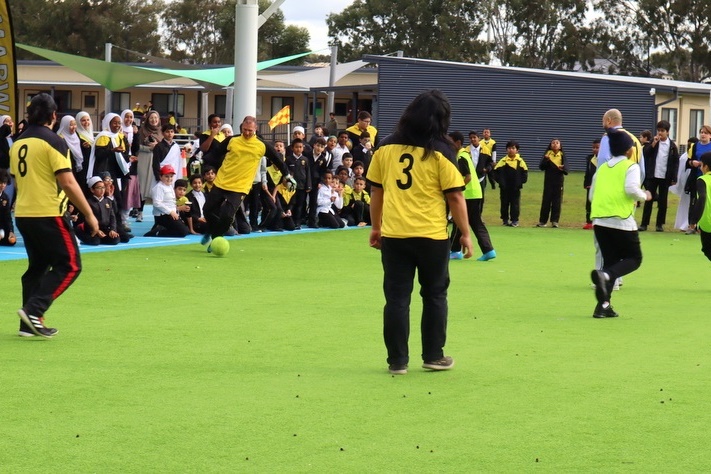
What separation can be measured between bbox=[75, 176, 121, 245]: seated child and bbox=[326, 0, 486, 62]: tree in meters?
56.6

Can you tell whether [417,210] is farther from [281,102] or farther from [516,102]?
[281,102]

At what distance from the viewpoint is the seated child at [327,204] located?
72.8 ft

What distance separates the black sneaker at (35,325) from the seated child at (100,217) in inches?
321

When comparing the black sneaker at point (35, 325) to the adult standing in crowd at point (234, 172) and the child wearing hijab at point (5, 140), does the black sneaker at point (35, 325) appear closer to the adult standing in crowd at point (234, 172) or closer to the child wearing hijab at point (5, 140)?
the adult standing in crowd at point (234, 172)

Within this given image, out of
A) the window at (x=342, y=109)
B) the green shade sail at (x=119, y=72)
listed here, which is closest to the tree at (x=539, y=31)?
the window at (x=342, y=109)

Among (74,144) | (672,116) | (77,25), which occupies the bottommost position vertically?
(74,144)

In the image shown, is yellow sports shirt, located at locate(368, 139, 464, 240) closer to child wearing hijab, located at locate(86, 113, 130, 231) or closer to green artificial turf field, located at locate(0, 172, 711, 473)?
green artificial turf field, located at locate(0, 172, 711, 473)

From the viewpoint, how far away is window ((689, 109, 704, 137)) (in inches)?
1950

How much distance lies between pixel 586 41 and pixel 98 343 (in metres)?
66.4

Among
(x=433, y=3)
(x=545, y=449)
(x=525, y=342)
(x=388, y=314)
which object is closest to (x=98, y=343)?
(x=388, y=314)

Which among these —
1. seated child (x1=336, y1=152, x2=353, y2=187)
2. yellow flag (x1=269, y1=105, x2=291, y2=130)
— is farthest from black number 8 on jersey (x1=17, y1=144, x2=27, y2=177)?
yellow flag (x1=269, y1=105, x2=291, y2=130)

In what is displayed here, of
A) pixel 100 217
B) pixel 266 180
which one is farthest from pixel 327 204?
pixel 100 217

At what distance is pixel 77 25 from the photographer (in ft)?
238

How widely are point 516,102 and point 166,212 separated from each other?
95.3ft
